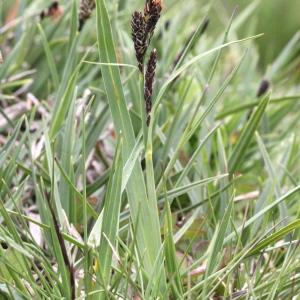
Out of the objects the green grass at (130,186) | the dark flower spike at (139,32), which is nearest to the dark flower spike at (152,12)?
the dark flower spike at (139,32)

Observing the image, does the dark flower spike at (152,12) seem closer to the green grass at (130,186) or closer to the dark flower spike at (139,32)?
the dark flower spike at (139,32)

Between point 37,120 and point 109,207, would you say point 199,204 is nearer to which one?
point 109,207

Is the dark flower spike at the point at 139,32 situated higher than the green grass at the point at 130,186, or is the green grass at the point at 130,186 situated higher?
the dark flower spike at the point at 139,32

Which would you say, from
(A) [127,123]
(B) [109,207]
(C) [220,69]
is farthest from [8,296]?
(C) [220,69]

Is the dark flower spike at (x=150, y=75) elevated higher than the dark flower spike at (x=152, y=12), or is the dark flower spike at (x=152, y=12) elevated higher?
the dark flower spike at (x=152, y=12)

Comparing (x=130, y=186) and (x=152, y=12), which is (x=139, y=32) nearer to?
(x=152, y=12)

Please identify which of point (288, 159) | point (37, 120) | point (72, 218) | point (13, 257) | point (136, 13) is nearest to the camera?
point (136, 13)

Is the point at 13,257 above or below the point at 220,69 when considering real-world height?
above

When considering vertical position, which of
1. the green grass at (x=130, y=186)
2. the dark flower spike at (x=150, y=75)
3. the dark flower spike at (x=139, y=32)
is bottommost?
the green grass at (x=130, y=186)

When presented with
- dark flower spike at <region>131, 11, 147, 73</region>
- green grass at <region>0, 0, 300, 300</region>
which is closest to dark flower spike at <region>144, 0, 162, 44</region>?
dark flower spike at <region>131, 11, 147, 73</region>
